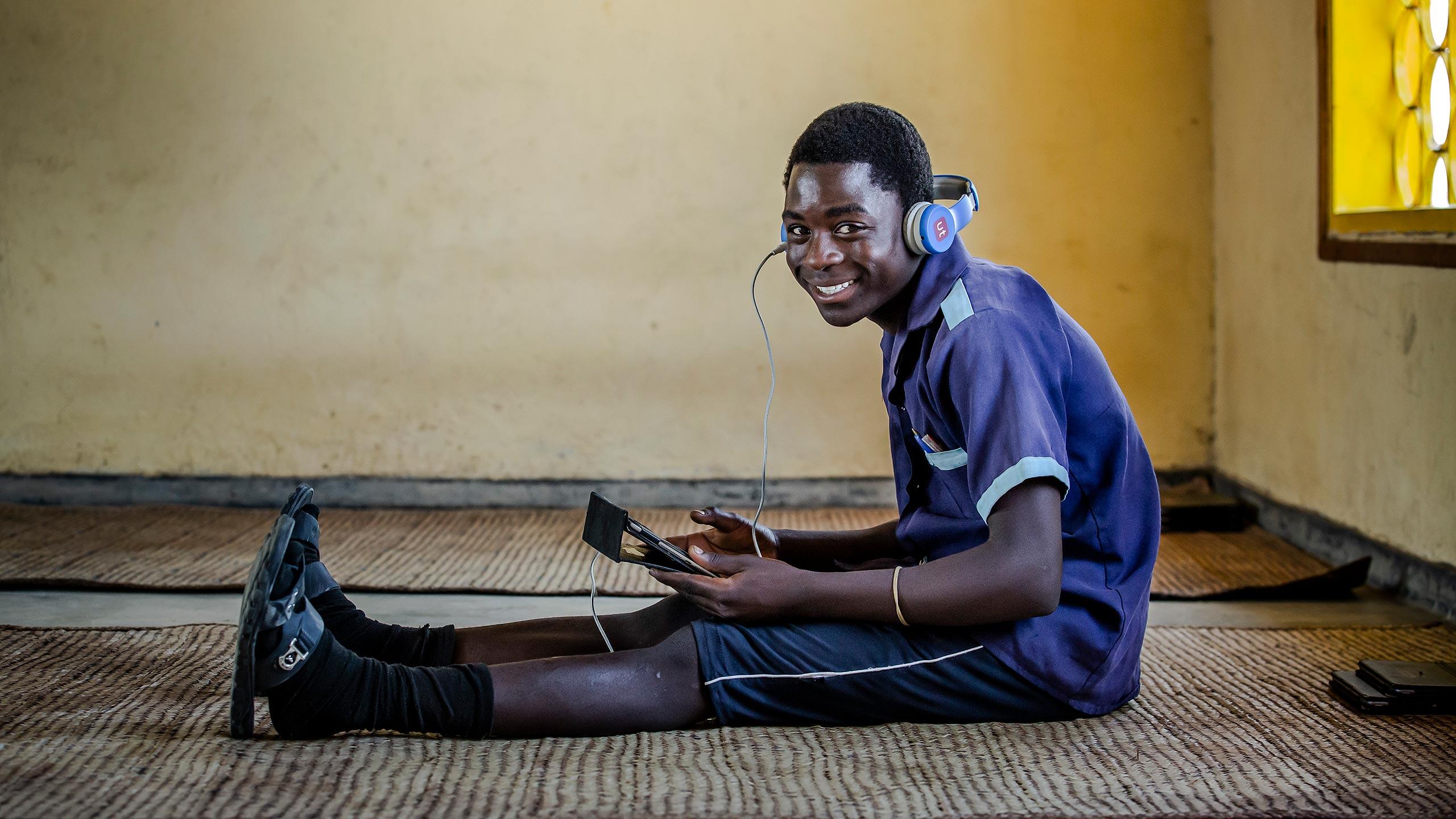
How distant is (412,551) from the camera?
347 cm

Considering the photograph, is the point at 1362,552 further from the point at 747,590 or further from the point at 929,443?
the point at 747,590

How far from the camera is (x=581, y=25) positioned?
13.4 feet

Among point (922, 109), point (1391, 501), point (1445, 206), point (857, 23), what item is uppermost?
point (857, 23)

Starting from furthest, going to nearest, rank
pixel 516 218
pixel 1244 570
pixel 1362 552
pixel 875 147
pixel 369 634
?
pixel 516 218 → pixel 1244 570 → pixel 1362 552 → pixel 369 634 → pixel 875 147

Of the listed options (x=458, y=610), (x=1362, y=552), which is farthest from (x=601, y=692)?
(x=1362, y=552)

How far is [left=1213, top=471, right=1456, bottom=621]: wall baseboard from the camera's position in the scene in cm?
274

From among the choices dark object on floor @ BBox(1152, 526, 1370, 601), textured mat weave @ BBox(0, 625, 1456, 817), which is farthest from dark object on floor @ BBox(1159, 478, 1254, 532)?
textured mat weave @ BBox(0, 625, 1456, 817)

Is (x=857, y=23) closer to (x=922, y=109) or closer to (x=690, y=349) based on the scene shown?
(x=922, y=109)

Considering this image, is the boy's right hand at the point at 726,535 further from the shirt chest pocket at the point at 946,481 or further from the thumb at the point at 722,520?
the shirt chest pocket at the point at 946,481

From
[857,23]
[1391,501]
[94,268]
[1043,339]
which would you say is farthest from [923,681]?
[94,268]

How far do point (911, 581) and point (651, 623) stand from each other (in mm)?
489

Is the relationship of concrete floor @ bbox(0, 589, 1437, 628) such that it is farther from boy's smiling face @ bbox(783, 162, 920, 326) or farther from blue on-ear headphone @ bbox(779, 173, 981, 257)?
blue on-ear headphone @ bbox(779, 173, 981, 257)

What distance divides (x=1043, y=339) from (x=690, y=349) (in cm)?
255

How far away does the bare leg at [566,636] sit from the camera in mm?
1953
